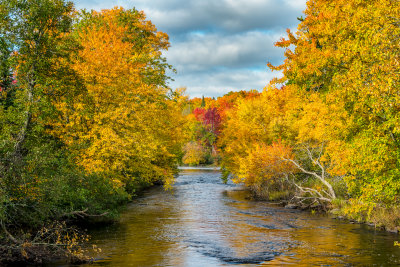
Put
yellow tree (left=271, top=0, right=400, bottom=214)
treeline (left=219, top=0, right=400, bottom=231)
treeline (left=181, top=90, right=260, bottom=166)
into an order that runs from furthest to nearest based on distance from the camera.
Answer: treeline (left=181, top=90, right=260, bottom=166) → treeline (left=219, top=0, right=400, bottom=231) → yellow tree (left=271, top=0, right=400, bottom=214)

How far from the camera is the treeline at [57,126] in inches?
499

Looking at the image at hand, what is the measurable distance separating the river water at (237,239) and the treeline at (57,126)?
1.98 meters

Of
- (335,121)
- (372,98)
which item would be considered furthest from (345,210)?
(372,98)

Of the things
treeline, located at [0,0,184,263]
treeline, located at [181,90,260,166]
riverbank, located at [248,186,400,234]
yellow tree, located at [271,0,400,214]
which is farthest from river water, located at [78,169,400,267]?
treeline, located at [181,90,260,166]

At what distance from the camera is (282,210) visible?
88.4 ft

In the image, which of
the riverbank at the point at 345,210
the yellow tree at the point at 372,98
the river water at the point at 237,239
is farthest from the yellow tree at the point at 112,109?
the yellow tree at the point at 372,98

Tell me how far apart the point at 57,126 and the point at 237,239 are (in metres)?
11.1

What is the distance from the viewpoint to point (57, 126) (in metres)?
19.9

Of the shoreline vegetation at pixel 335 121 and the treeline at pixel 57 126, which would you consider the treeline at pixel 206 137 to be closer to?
the shoreline vegetation at pixel 335 121

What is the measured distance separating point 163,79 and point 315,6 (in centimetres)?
1337

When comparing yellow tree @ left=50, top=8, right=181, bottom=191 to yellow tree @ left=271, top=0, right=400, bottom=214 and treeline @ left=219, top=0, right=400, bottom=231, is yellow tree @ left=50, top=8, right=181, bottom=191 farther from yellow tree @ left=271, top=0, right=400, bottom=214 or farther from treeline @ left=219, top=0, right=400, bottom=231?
yellow tree @ left=271, top=0, right=400, bottom=214

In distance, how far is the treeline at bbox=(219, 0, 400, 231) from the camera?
12492 millimetres

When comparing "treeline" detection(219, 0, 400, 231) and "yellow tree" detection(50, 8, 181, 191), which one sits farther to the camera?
"yellow tree" detection(50, 8, 181, 191)

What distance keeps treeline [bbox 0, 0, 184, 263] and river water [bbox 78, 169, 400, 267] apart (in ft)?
6.50
